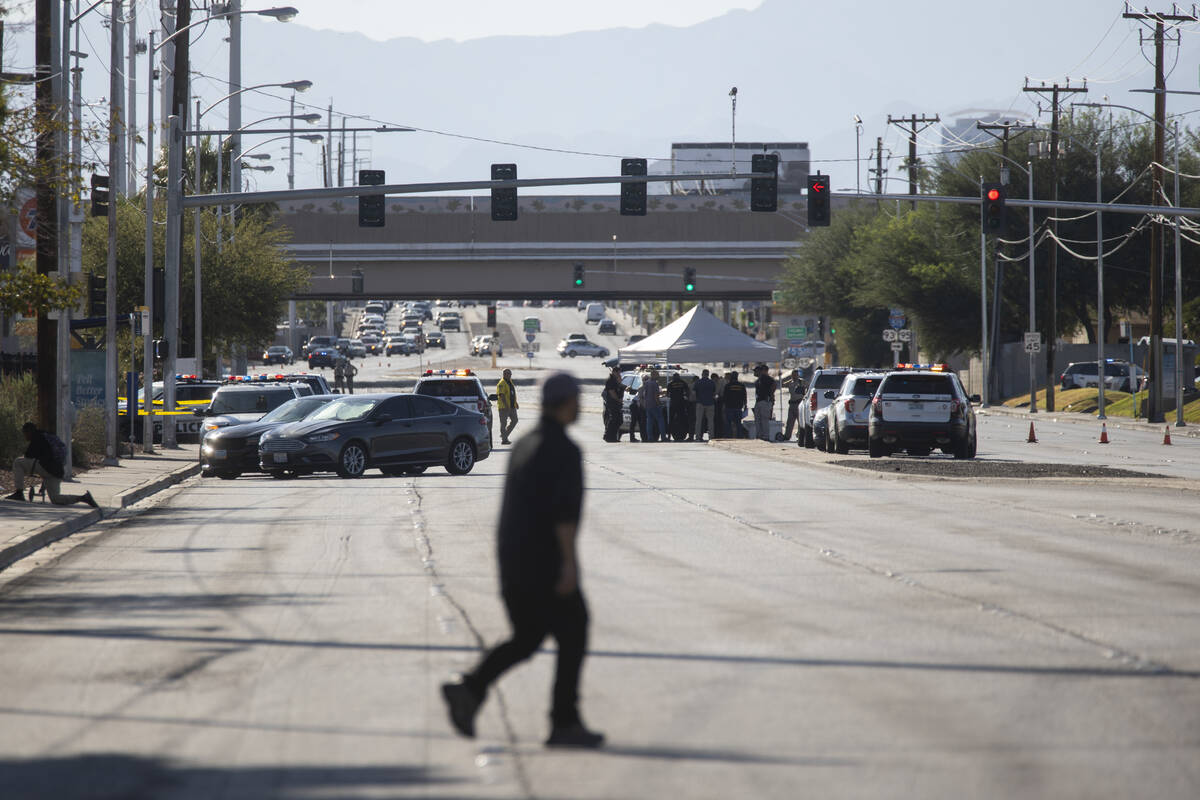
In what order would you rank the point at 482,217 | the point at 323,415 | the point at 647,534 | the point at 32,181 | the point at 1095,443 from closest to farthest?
1. the point at 647,534
2. the point at 32,181
3. the point at 323,415
4. the point at 1095,443
5. the point at 482,217

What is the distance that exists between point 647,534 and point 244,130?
26553 mm

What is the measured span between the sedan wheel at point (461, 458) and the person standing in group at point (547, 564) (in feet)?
68.7

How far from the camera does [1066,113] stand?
220 ft

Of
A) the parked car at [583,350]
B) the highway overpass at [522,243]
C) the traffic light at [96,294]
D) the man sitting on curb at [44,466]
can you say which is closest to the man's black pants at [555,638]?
the man sitting on curb at [44,466]

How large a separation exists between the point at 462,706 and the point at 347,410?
67.6ft

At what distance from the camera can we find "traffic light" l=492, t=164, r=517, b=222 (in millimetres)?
34156

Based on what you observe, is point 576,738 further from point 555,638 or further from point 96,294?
point 96,294

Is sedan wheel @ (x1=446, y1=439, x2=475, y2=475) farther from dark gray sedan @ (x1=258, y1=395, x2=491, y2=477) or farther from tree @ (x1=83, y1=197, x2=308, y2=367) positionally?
tree @ (x1=83, y1=197, x2=308, y2=367)

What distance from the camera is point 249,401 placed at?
34.2 m

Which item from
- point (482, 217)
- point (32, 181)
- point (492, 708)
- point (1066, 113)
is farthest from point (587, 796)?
point (482, 217)

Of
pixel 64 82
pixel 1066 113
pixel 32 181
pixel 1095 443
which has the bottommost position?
pixel 1095 443

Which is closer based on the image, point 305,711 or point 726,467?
point 305,711

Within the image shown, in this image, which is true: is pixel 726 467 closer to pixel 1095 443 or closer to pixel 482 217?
pixel 1095 443

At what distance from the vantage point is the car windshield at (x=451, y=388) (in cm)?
3603
